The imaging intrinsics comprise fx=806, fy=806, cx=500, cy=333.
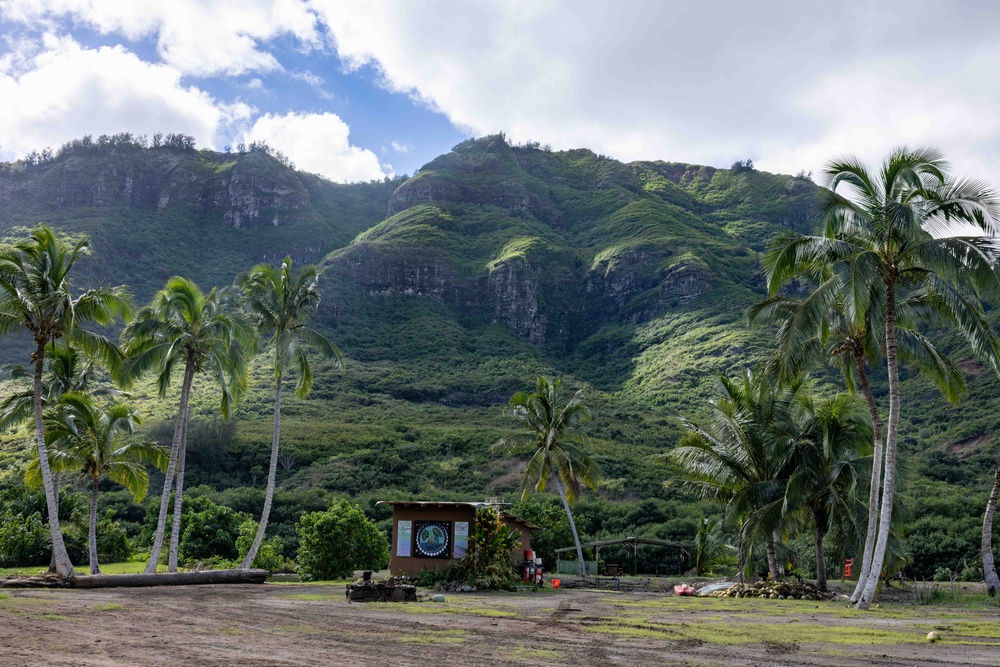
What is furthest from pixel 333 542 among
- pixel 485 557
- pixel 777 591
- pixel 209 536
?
pixel 777 591

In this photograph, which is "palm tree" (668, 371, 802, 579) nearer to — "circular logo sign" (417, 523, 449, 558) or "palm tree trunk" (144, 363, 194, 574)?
"circular logo sign" (417, 523, 449, 558)

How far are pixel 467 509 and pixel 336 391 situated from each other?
5553 cm

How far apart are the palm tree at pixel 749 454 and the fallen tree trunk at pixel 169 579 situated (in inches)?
589

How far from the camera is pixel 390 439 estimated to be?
63625mm

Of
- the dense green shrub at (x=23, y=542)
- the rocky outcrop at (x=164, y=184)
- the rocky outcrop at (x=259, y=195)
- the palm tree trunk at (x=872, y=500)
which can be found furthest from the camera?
the rocky outcrop at (x=259, y=195)

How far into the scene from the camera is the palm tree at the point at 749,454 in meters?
26.0

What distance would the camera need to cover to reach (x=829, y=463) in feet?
85.4

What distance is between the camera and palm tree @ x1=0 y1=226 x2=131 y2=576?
69.1ft

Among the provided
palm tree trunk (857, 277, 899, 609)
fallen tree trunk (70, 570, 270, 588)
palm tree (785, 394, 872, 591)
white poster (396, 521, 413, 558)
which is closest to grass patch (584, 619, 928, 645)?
palm tree trunk (857, 277, 899, 609)

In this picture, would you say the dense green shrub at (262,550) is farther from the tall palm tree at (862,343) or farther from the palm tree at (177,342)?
the tall palm tree at (862,343)

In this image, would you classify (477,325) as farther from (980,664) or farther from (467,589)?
(980,664)

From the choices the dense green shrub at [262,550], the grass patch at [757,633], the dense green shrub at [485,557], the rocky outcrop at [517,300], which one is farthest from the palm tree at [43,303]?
the rocky outcrop at [517,300]

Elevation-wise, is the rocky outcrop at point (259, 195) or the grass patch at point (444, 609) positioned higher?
the rocky outcrop at point (259, 195)

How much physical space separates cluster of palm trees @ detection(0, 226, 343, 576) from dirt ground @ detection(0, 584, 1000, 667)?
6826mm
